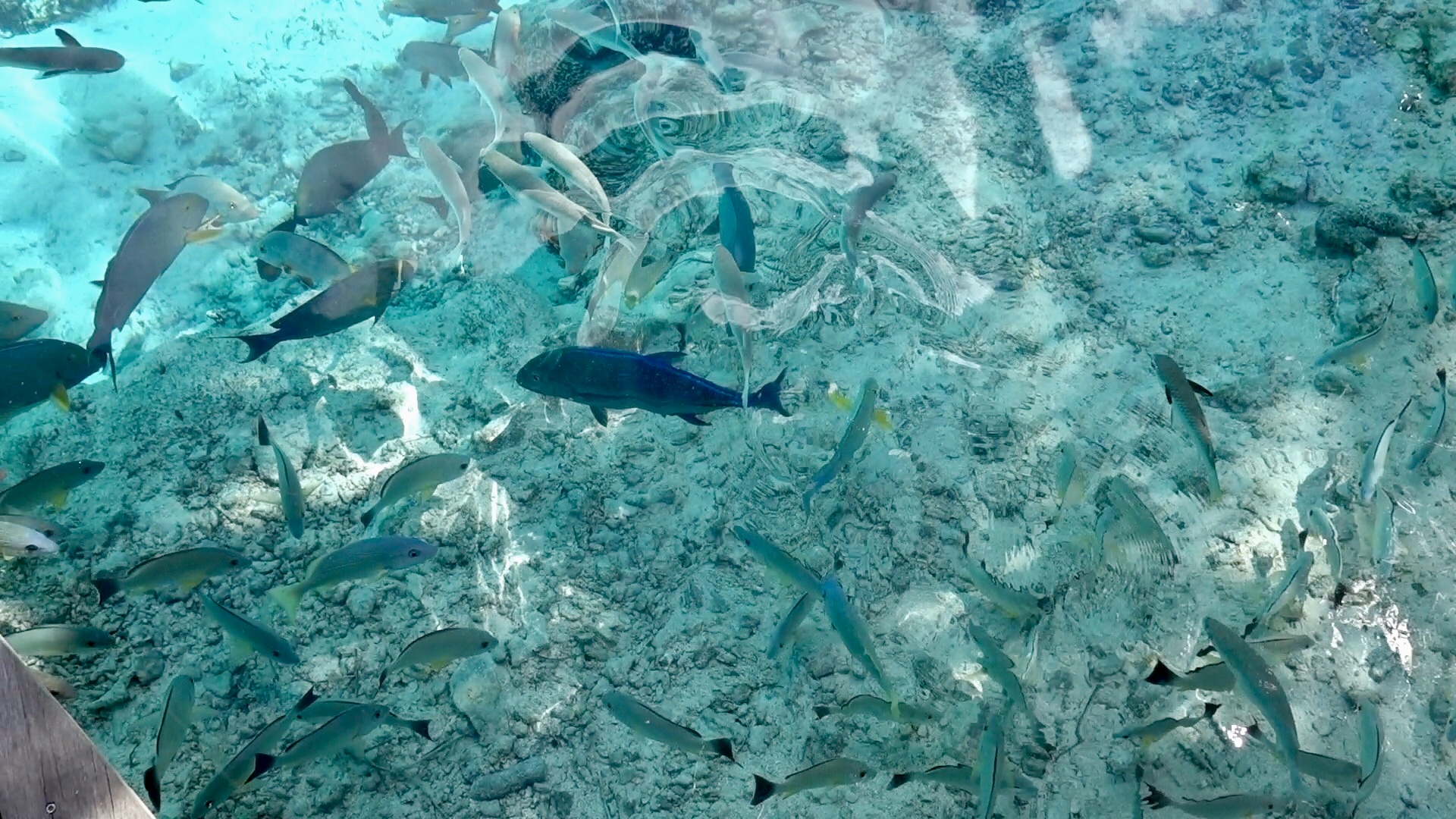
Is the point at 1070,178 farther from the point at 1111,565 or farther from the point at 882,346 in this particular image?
the point at 1111,565

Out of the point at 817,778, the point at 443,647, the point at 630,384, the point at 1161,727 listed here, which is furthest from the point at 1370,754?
the point at 443,647

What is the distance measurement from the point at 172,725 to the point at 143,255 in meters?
2.80

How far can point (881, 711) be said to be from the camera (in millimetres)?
2791

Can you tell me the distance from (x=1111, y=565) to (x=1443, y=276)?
2.88 metres

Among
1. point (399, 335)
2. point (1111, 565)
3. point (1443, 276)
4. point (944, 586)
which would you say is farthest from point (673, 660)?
point (1443, 276)

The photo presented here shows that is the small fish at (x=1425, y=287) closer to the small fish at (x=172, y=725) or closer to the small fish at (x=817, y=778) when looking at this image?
the small fish at (x=817, y=778)

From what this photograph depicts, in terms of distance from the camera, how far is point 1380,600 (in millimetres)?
3111

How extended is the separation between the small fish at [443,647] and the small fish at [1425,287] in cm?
493

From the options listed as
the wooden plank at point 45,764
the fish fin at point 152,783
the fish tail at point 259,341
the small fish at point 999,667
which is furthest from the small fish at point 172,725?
the small fish at point 999,667

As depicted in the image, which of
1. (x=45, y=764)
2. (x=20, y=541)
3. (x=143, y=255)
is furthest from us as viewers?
(x=143, y=255)

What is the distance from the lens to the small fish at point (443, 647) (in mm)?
2867

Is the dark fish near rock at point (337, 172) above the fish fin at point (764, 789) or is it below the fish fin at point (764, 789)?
above

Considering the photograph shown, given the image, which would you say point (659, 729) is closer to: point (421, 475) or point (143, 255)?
point (421, 475)

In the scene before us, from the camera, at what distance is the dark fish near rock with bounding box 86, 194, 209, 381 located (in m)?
3.98
